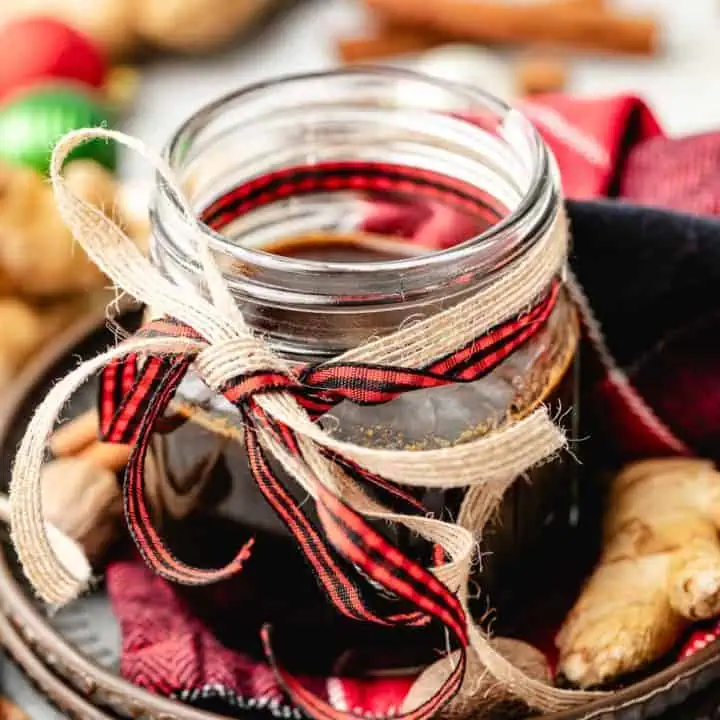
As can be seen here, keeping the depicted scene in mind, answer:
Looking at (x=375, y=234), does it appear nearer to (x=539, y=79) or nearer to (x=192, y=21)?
Result: (x=539, y=79)

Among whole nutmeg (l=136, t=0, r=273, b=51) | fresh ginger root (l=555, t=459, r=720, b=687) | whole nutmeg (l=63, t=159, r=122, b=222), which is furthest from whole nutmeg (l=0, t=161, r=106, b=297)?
whole nutmeg (l=136, t=0, r=273, b=51)

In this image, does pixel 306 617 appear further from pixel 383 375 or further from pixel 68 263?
pixel 68 263

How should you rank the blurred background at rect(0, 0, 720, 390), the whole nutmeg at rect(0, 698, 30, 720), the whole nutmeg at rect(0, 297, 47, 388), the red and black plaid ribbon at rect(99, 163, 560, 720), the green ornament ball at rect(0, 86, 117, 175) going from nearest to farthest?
the red and black plaid ribbon at rect(99, 163, 560, 720)
the whole nutmeg at rect(0, 698, 30, 720)
the whole nutmeg at rect(0, 297, 47, 388)
the green ornament ball at rect(0, 86, 117, 175)
the blurred background at rect(0, 0, 720, 390)

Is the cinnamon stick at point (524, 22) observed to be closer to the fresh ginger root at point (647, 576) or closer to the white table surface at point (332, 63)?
the white table surface at point (332, 63)

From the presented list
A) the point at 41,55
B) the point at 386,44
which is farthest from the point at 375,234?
the point at 386,44

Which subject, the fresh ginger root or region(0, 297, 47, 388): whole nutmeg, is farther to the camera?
region(0, 297, 47, 388): whole nutmeg

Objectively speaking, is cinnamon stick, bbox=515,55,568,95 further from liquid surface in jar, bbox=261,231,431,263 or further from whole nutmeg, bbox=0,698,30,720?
whole nutmeg, bbox=0,698,30,720
